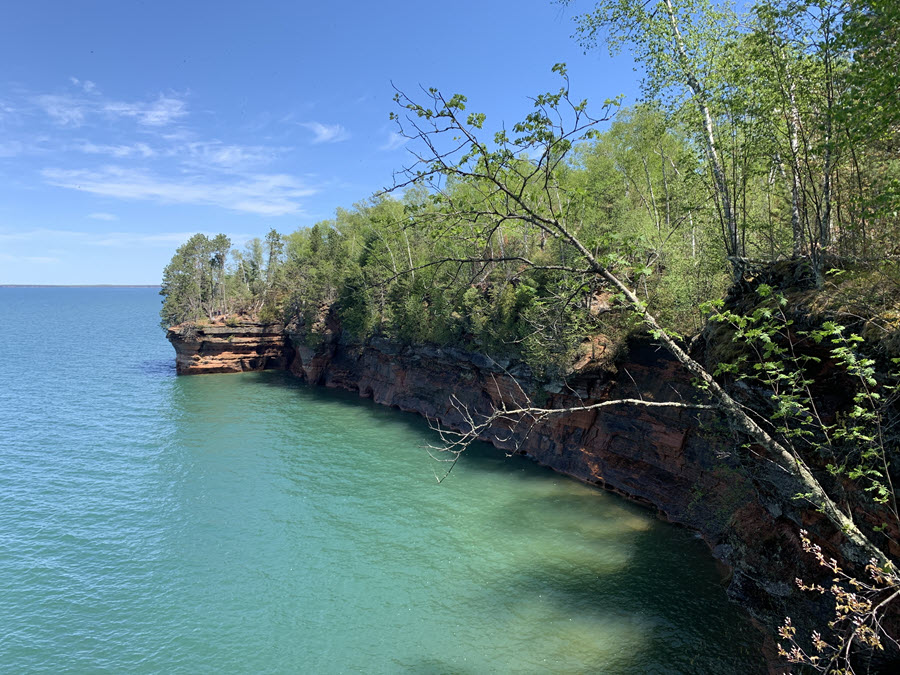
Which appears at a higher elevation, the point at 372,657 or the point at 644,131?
the point at 644,131

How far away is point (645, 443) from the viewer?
2248cm

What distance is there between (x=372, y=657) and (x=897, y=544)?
12.1 m

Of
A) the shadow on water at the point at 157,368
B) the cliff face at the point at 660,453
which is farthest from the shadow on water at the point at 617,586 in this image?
the shadow on water at the point at 157,368

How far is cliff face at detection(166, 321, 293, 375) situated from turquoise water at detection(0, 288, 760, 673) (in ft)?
84.0

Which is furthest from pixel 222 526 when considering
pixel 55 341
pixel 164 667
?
pixel 55 341

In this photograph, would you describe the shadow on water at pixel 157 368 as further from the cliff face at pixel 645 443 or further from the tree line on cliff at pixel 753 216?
the tree line on cliff at pixel 753 216

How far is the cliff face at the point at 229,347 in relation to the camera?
189 feet

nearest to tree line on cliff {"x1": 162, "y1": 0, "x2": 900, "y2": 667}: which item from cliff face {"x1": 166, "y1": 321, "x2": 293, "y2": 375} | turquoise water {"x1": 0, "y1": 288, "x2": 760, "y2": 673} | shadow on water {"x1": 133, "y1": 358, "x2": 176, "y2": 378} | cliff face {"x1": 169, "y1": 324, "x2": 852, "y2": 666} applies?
cliff face {"x1": 169, "y1": 324, "x2": 852, "y2": 666}

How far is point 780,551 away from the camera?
11.3 m

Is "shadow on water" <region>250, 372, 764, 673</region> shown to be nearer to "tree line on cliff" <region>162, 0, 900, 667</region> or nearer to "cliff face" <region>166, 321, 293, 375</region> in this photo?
"tree line on cliff" <region>162, 0, 900, 667</region>

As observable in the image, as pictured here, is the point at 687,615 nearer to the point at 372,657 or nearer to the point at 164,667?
the point at 372,657

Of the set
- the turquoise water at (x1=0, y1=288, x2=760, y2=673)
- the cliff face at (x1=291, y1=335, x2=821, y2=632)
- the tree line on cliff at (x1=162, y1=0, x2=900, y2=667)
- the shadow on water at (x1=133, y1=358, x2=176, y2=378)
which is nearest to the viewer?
the tree line on cliff at (x1=162, y1=0, x2=900, y2=667)

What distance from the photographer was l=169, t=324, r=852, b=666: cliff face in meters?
Answer: 11.1

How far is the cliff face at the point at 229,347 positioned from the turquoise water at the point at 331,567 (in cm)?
2560
